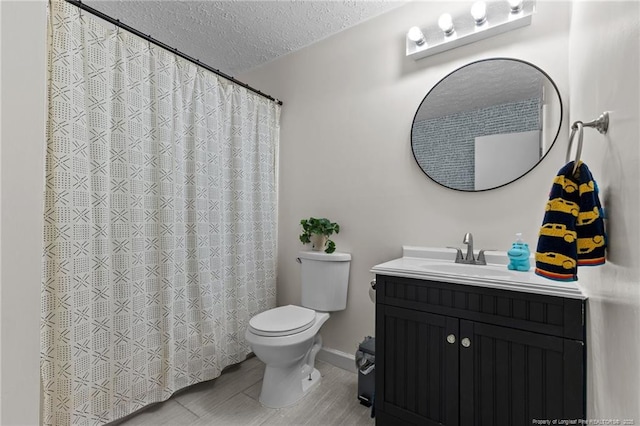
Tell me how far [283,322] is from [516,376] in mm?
1148

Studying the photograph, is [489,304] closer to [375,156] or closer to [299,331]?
[299,331]

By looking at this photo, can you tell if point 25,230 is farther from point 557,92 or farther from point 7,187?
point 557,92

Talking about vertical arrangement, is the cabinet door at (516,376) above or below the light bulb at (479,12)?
below

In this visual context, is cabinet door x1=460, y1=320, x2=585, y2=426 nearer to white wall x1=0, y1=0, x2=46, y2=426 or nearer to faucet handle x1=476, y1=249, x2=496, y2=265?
faucet handle x1=476, y1=249, x2=496, y2=265

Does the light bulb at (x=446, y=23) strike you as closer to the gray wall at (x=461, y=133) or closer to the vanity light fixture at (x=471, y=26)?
the vanity light fixture at (x=471, y=26)

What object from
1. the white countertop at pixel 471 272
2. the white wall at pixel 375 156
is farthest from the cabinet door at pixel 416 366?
the white wall at pixel 375 156

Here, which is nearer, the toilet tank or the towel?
the towel

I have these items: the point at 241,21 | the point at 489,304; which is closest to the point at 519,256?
the point at 489,304

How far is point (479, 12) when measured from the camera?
1600mm

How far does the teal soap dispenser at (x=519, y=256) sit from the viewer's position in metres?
1.42

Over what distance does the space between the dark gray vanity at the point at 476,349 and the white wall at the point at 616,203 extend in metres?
0.09

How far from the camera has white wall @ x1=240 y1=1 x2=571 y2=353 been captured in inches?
61.9

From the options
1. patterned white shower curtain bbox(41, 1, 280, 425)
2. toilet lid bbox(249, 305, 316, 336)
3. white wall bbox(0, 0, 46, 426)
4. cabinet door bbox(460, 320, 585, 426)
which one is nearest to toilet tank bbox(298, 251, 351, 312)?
toilet lid bbox(249, 305, 316, 336)

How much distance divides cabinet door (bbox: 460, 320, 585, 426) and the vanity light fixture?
152 cm
